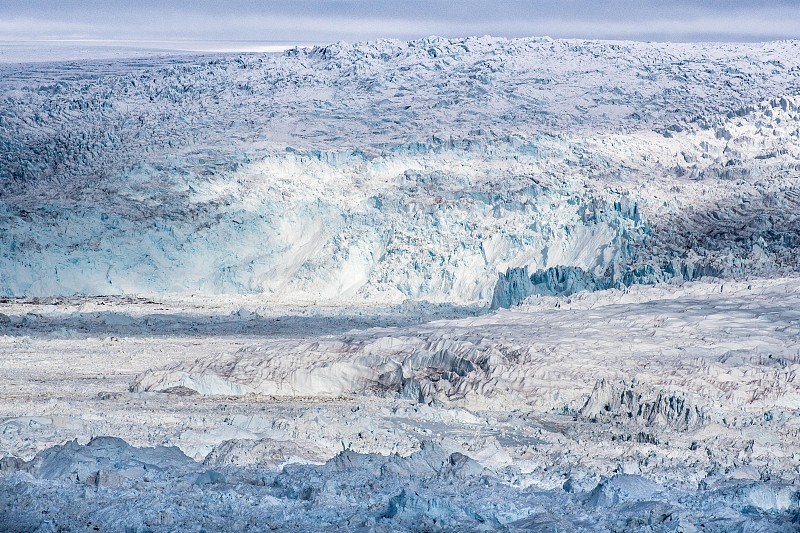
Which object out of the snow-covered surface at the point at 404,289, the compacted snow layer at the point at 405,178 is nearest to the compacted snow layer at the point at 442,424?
the snow-covered surface at the point at 404,289

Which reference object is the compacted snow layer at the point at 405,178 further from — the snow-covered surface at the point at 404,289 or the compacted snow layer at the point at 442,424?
the compacted snow layer at the point at 442,424

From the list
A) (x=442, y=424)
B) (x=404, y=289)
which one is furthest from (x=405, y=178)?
(x=442, y=424)

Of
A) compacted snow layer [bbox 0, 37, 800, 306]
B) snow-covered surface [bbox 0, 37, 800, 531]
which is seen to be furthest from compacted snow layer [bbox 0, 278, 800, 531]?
compacted snow layer [bbox 0, 37, 800, 306]

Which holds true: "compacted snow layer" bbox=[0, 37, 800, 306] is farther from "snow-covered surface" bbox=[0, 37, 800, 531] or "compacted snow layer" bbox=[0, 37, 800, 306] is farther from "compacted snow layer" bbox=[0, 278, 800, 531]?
"compacted snow layer" bbox=[0, 278, 800, 531]

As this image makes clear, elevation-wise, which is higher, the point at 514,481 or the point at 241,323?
the point at 514,481

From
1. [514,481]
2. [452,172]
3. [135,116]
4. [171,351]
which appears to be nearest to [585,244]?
[452,172]

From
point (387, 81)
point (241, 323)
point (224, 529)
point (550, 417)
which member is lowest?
point (241, 323)

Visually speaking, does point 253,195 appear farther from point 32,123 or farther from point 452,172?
point 32,123

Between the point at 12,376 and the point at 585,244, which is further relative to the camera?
the point at 585,244
